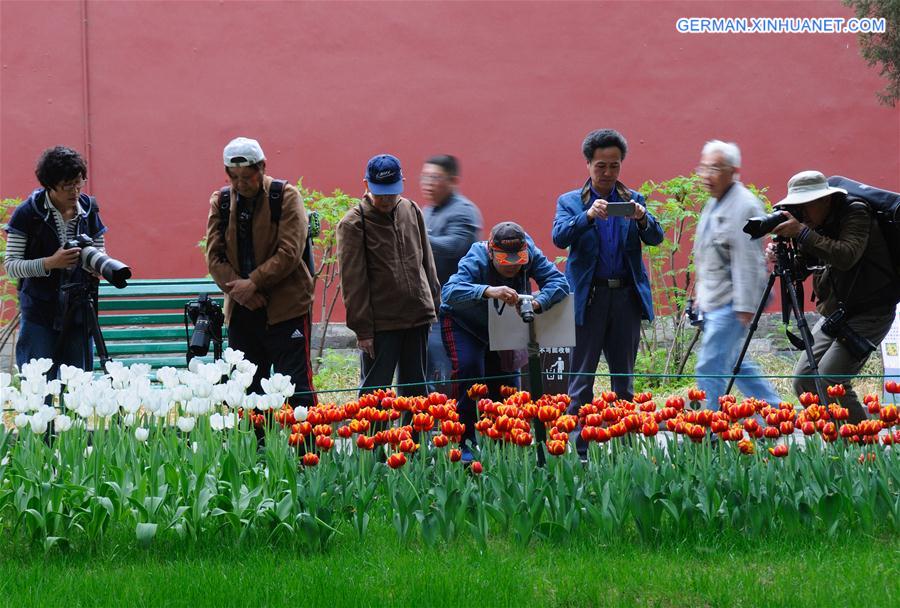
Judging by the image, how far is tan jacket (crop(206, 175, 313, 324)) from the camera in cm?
598

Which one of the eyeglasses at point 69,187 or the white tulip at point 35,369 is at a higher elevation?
the eyeglasses at point 69,187

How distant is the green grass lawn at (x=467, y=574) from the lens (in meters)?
3.62

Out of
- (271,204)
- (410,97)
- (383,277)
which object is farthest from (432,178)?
(410,97)

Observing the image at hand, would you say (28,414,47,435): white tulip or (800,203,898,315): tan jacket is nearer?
(28,414,47,435): white tulip

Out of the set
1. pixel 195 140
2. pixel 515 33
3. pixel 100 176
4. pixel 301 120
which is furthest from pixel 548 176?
pixel 100 176

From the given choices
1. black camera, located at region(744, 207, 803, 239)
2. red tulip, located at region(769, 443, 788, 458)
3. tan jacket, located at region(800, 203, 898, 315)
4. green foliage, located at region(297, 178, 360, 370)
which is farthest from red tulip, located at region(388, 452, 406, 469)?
green foliage, located at region(297, 178, 360, 370)

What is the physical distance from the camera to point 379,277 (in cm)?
621

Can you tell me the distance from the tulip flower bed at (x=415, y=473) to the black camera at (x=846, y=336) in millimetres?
929

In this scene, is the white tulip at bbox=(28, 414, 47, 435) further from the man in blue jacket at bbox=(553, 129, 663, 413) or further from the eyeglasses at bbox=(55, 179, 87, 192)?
the man in blue jacket at bbox=(553, 129, 663, 413)

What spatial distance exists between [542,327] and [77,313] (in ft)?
9.29

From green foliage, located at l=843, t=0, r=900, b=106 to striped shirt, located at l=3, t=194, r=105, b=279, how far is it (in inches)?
311

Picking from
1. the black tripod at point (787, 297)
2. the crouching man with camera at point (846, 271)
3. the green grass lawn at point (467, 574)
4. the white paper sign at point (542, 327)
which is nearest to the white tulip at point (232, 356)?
the green grass lawn at point (467, 574)

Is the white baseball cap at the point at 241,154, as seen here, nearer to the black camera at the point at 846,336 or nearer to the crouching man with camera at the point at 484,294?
the crouching man with camera at the point at 484,294

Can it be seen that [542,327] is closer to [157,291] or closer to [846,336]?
[846,336]
